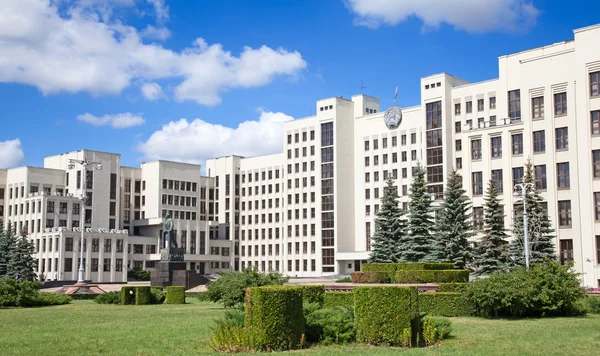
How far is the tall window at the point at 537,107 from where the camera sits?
5956 cm

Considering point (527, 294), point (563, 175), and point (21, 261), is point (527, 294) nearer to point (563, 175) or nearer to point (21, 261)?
point (563, 175)

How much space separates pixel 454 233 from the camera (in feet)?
167

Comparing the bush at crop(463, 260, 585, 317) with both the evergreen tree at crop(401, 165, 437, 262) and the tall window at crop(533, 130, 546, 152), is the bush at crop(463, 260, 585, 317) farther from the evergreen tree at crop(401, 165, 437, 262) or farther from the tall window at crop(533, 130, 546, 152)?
the tall window at crop(533, 130, 546, 152)

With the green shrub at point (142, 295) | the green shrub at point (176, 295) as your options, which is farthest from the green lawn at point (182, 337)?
the green shrub at point (176, 295)

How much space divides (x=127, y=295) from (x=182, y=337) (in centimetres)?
1822

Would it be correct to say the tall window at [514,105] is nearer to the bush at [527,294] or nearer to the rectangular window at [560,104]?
the rectangular window at [560,104]

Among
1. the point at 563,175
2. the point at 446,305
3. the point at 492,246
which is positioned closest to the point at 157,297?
the point at 446,305

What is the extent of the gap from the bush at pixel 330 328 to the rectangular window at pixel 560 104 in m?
46.8

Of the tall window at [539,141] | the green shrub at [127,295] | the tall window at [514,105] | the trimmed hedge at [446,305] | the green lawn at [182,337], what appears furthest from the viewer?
the tall window at [514,105]

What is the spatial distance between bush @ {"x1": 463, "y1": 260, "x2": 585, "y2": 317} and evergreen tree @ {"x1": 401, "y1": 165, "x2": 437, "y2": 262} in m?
26.2

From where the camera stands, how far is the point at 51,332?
20266mm

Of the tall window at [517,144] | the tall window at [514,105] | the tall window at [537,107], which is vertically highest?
the tall window at [514,105]

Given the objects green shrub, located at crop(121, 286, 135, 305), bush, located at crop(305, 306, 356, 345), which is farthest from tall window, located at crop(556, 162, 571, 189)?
bush, located at crop(305, 306, 356, 345)

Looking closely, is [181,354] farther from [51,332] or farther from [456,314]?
[456,314]
